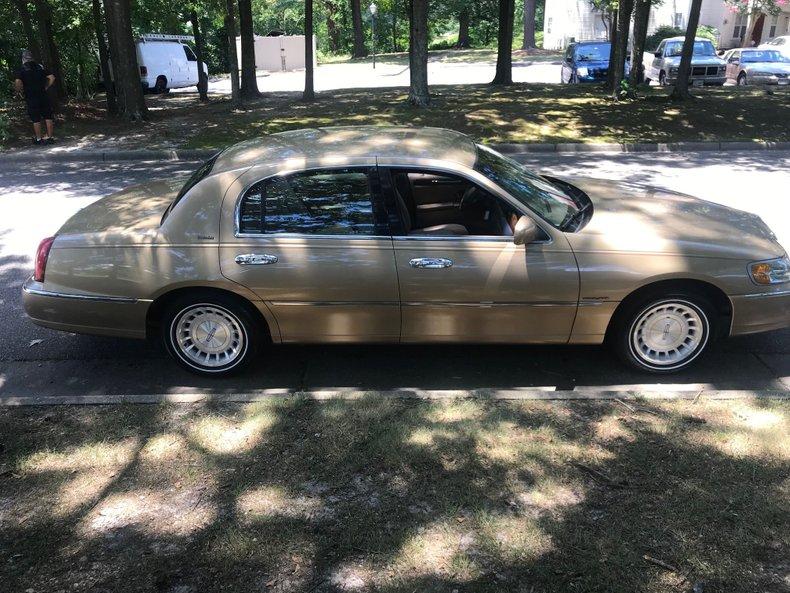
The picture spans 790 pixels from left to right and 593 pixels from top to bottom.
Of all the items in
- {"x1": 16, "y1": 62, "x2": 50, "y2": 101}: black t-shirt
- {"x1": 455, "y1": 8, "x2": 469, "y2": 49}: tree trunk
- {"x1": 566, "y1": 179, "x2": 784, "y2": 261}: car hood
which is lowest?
{"x1": 566, "y1": 179, "x2": 784, "y2": 261}: car hood

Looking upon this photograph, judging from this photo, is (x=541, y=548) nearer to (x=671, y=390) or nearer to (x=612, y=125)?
(x=671, y=390)

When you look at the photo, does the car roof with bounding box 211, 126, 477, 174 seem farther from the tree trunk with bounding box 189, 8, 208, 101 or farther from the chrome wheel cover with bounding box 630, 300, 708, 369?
the tree trunk with bounding box 189, 8, 208, 101

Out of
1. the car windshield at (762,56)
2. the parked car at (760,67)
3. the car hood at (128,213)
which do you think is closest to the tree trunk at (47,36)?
the car hood at (128,213)

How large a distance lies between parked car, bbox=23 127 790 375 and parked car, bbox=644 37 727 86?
2070 centimetres

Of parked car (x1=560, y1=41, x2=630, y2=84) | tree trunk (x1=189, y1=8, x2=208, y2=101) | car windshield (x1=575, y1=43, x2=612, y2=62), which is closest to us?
tree trunk (x1=189, y1=8, x2=208, y2=101)

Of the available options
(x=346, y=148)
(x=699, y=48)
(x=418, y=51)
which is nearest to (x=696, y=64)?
(x=699, y=48)

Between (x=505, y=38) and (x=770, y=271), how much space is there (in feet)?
58.4

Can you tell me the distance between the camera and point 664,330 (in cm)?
427

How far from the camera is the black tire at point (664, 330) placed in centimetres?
418

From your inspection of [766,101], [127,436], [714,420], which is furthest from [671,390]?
[766,101]

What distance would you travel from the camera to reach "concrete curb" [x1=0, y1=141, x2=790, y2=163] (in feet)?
42.6

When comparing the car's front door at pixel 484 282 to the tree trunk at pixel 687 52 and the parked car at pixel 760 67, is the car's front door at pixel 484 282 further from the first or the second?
the parked car at pixel 760 67

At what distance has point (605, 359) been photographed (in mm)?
4648

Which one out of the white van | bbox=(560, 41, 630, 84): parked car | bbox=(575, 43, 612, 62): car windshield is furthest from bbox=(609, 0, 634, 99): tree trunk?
the white van
